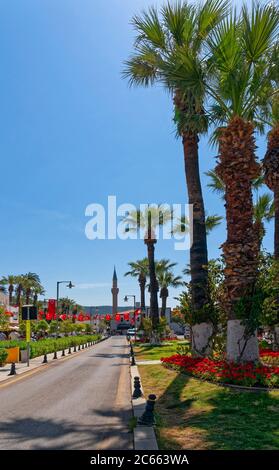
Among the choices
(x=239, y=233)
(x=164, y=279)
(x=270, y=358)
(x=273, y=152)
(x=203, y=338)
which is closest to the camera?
(x=239, y=233)

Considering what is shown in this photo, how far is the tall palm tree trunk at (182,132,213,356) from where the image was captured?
17484mm

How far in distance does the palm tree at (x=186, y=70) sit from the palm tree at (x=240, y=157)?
1223 millimetres

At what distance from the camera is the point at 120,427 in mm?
8508

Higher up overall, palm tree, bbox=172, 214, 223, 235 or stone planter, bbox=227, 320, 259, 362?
palm tree, bbox=172, 214, 223, 235

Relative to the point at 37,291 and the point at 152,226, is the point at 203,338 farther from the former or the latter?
the point at 37,291

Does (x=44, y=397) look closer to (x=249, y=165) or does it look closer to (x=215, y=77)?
(x=249, y=165)

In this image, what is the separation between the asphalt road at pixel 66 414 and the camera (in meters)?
7.39

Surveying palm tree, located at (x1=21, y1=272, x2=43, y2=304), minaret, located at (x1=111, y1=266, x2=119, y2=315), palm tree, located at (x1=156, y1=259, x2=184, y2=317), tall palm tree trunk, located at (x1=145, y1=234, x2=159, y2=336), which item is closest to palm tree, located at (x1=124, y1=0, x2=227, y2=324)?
tall palm tree trunk, located at (x1=145, y1=234, x2=159, y2=336)

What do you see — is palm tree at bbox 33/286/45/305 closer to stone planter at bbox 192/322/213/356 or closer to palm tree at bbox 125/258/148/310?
palm tree at bbox 125/258/148/310

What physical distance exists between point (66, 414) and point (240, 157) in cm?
909

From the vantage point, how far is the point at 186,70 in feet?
47.8

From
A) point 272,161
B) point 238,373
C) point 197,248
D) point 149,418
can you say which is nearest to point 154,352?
point 197,248

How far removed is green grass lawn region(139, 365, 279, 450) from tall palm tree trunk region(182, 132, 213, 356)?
14.6ft

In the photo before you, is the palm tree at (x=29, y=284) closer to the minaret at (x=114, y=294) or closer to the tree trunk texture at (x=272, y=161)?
the minaret at (x=114, y=294)
